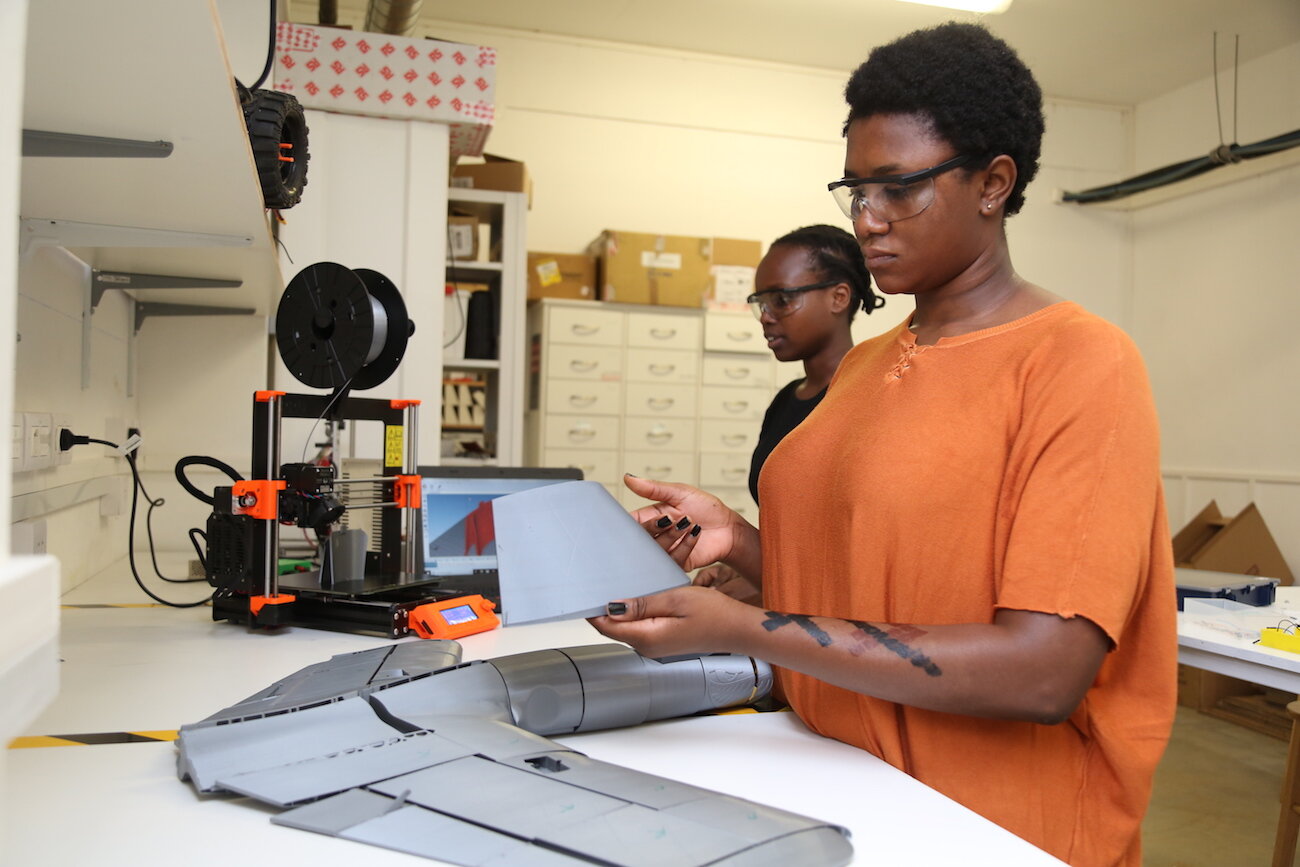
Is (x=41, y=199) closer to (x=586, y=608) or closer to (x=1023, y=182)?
(x=586, y=608)

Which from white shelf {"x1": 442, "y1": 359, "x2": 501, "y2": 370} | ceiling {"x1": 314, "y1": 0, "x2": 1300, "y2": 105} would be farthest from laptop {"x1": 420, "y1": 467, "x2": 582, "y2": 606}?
ceiling {"x1": 314, "y1": 0, "x2": 1300, "y2": 105}

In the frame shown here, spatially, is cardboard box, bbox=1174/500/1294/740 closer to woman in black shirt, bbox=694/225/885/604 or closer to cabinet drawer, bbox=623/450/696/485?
cabinet drawer, bbox=623/450/696/485

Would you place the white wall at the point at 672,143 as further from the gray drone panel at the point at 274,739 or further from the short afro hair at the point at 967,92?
the gray drone panel at the point at 274,739

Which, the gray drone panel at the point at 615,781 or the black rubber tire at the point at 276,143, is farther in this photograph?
the black rubber tire at the point at 276,143

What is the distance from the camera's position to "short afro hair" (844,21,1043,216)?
3.38 ft

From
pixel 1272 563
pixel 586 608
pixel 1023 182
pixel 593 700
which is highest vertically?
pixel 1023 182

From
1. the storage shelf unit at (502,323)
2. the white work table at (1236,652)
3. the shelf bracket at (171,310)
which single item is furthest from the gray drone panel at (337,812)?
the storage shelf unit at (502,323)

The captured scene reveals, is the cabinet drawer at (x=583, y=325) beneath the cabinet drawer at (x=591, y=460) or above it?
above

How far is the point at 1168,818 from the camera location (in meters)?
3.12

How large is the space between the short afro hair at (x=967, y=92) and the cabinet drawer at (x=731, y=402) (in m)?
3.71

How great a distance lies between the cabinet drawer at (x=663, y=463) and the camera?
479 centimetres

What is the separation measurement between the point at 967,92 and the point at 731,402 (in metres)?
3.82

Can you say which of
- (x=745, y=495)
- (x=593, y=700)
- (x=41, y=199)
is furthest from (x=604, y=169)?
(x=593, y=700)

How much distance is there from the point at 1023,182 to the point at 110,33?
0.92 m
